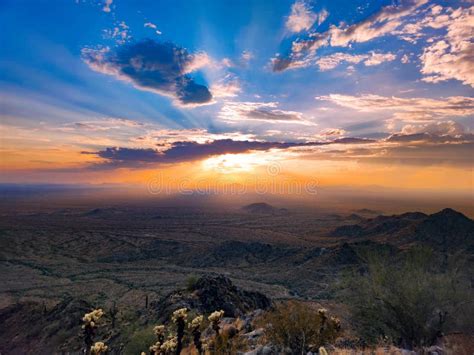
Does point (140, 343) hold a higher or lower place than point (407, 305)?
lower

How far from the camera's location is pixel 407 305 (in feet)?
45.3

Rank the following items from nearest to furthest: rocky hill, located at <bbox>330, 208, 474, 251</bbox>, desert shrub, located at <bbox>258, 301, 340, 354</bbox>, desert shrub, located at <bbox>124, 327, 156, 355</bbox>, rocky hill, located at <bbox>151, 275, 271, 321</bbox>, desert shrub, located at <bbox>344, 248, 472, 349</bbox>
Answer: desert shrub, located at <bbox>258, 301, 340, 354</bbox>, desert shrub, located at <bbox>344, 248, 472, 349</bbox>, desert shrub, located at <bbox>124, 327, 156, 355</bbox>, rocky hill, located at <bbox>151, 275, 271, 321</bbox>, rocky hill, located at <bbox>330, 208, 474, 251</bbox>

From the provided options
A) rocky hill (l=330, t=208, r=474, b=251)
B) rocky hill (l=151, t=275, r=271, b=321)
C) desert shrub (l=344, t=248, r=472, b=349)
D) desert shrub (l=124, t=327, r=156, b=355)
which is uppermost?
desert shrub (l=344, t=248, r=472, b=349)

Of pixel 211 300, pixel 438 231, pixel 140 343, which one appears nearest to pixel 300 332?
pixel 140 343

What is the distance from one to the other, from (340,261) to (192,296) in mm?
46461

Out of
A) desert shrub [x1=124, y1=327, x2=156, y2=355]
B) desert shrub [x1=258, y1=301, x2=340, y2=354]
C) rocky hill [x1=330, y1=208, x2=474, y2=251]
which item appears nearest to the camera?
desert shrub [x1=258, y1=301, x2=340, y2=354]

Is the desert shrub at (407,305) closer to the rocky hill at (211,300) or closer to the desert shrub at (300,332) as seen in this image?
the desert shrub at (300,332)

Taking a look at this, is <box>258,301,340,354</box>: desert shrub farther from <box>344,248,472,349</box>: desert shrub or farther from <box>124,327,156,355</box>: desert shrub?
<box>124,327,156,355</box>: desert shrub

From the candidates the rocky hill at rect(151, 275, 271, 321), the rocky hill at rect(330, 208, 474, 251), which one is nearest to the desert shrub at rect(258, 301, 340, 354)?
the rocky hill at rect(151, 275, 271, 321)

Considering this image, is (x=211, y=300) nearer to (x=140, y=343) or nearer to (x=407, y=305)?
(x=140, y=343)

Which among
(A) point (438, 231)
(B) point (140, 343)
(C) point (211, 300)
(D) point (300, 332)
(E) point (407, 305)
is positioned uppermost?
(D) point (300, 332)

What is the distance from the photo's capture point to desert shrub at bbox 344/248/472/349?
1353 cm

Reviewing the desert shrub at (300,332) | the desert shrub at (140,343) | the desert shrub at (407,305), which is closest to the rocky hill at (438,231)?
the desert shrub at (407,305)

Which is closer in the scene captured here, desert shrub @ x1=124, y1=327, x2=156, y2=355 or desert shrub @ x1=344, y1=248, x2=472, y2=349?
desert shrub @ x1=344, y1=248, x2=472, y2=349
